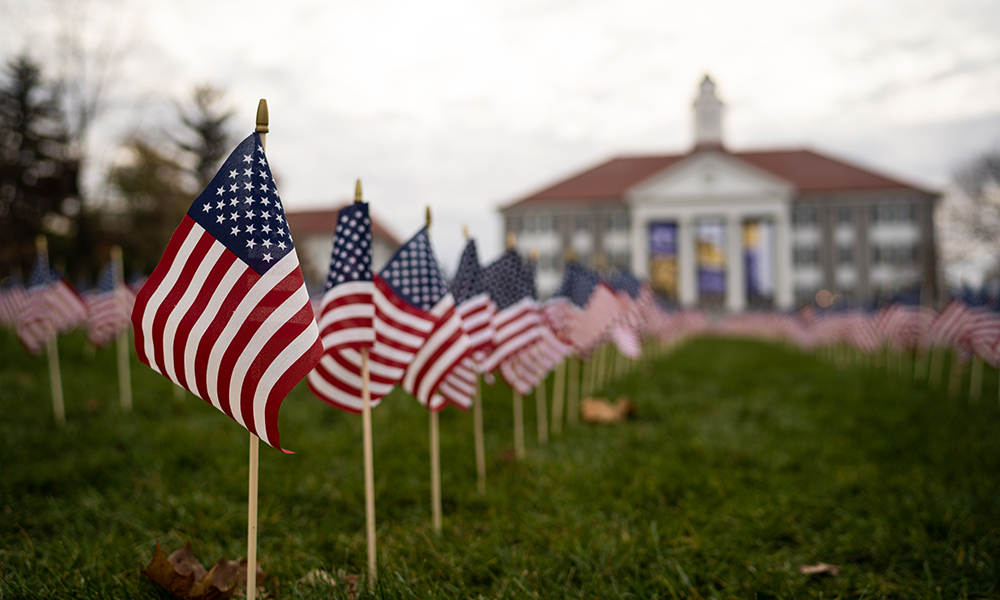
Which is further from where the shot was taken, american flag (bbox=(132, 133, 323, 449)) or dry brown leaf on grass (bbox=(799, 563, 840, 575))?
dry brown leaf on grass (bbox=(799, 563, 840, 575))

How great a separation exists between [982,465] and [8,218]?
32.1m

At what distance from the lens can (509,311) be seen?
4957mm

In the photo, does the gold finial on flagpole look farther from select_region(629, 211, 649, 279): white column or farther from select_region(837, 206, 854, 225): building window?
select_region(837, 206, 854, 225): building window

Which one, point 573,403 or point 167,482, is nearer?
point 167,482

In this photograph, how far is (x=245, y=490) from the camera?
4.13 metres

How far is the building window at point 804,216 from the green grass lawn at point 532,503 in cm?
5158

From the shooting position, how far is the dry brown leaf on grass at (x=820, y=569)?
2852 mm

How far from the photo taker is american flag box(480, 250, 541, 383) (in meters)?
4.83

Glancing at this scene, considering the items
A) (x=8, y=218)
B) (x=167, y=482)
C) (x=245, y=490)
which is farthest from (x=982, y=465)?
(x=8, y=218)

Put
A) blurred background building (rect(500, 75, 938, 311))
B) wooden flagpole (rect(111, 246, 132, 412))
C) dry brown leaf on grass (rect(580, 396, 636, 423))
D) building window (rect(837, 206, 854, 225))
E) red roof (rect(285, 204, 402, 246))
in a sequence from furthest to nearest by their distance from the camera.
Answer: red roof (rect(285, 204, 402, 246))
building window (rect(837, 206, 854, 225))
blurred background building (rect(500, 75, 938, 311))
wooden flagpole (rect(111, 246, 132, 412))
dry brown leaf on grass (rect(580, 396, 636, 423))

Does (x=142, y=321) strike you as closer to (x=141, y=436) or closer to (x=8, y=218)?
(x=141, y=436)

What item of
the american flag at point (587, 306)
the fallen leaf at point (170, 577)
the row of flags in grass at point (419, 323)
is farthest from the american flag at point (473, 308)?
the american flag at point (587, 306)

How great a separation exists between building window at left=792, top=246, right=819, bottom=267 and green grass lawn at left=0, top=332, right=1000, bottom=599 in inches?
1998

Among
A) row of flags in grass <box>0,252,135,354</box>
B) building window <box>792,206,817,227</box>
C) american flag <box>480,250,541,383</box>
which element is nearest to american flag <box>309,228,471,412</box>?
american flag <box>480,250,541,383</box>
